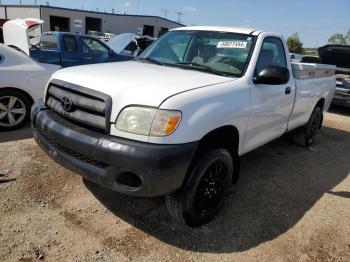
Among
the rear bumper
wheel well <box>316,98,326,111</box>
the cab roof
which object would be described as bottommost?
the rear bumper

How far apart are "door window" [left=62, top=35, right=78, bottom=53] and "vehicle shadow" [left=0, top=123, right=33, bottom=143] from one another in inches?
156

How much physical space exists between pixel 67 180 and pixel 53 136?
105 cm

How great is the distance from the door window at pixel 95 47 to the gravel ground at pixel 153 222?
17.4 ft

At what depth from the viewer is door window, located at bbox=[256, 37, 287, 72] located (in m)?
4.01

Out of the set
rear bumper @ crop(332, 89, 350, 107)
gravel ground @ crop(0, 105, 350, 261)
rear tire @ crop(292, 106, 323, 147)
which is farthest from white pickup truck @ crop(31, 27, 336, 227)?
rear bumper @ crop(332, 89, 350, 107)

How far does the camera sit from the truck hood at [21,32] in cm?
689

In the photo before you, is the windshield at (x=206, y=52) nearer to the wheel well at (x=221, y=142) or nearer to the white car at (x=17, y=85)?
the wheel well at (x=221, y=142)

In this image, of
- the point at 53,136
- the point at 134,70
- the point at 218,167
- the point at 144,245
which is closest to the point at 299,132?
the point at 218,167

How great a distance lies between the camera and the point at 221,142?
3.45 m

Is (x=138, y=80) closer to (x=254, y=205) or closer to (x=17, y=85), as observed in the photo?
(x=254, y=205)

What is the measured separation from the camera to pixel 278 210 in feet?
12.6

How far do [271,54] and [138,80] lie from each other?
1990 millimetres

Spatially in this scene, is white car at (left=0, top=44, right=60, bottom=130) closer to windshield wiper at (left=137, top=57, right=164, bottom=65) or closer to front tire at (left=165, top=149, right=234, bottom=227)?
windshield wiper at (left=137, top=57, right=164, bottom=65)

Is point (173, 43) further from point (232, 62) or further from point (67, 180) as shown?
point (67, 180)
